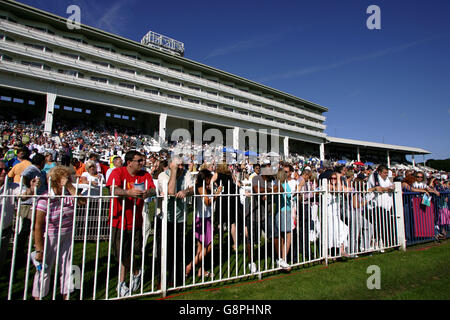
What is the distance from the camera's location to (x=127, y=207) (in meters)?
3.48

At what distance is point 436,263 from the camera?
454cm

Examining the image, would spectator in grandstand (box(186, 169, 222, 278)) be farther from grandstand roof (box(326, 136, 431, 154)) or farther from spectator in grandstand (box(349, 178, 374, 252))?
grandstand roof (box(326, 136, 431, 154))

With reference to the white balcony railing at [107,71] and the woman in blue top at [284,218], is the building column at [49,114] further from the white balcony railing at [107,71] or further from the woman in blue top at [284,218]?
the woman in blue top at [284,218]

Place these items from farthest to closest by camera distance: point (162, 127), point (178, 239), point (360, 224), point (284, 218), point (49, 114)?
→ point (162, 127) < point (49, 114) < point (360, 224) < point (284, 218) < point (178, 239)

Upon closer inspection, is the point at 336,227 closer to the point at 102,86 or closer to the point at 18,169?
the point at 18,169

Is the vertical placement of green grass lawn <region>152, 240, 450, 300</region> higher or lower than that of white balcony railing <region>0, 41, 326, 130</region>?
lower

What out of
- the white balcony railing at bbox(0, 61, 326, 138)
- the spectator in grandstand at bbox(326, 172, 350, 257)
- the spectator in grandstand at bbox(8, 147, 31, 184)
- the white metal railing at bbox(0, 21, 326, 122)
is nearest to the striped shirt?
the spectator in grandstand at bbox(8, 147, 31, 184)

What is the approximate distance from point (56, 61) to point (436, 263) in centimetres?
3366

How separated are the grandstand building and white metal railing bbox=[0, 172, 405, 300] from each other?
84.7 feet

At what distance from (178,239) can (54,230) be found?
163cm

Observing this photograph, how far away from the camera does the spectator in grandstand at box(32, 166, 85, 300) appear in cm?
299

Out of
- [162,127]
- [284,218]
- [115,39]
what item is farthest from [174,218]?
[115,39]

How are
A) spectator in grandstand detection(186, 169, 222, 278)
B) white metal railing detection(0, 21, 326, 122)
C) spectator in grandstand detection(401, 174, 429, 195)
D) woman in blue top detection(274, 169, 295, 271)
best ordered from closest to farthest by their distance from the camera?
spectator in grandstand detection(186, 169, 222, 278) → woman in blue top detection(274, 169, 295, 271) → spectator in grandstand detection(401, 174, 429, 195) → white metal railing detection(0, 21, 326, 122)

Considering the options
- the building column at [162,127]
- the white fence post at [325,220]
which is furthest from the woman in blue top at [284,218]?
the building column at [162,127]
